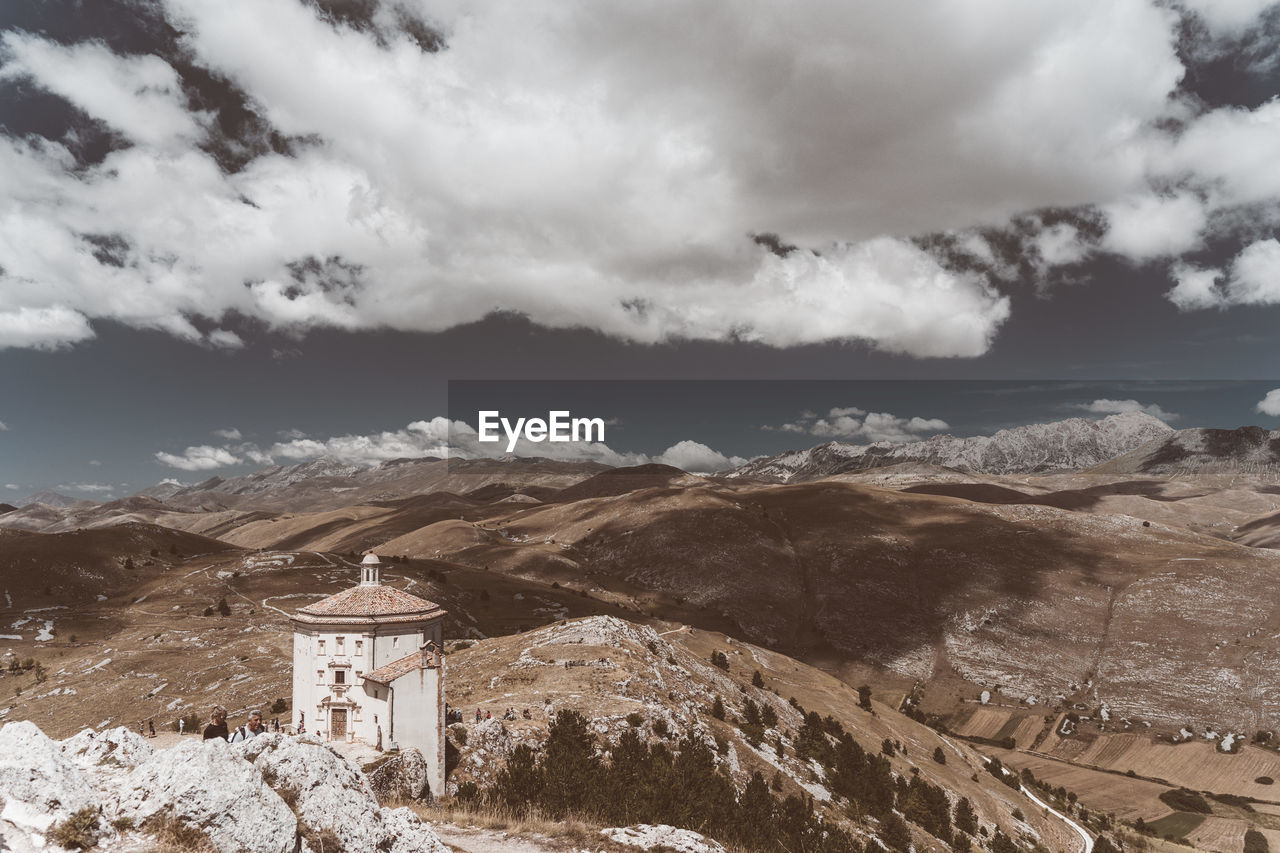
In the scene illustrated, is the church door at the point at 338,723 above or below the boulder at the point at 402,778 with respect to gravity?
below

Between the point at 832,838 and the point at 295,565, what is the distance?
118341 millimetres

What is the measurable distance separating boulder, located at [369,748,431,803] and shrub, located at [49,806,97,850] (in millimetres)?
20963

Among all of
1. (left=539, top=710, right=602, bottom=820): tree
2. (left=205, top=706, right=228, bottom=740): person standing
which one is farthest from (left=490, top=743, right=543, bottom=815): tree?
(left=205, top=706, right=228, bottom=740): person standing

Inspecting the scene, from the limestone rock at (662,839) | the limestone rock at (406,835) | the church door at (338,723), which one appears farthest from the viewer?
the church door at (338,723)

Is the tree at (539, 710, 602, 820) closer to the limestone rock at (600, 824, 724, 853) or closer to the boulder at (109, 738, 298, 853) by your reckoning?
the limestone rock at (600, 824, 724, 853)

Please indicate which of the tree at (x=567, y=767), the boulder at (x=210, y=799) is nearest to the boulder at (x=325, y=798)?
the boulder at (x=210, y=799)

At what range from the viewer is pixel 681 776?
38.6 metres

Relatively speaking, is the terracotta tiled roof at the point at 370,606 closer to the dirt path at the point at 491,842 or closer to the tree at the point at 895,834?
the dirt path at the point at 491,842

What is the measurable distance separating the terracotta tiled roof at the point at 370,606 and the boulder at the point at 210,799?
34.3m

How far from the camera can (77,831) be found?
37.2 feet

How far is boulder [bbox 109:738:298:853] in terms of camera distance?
12594mm

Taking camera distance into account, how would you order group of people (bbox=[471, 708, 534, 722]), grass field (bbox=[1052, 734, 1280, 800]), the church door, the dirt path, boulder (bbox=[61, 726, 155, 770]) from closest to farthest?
boulder (bbox=[61, 726, 155, 770])
the dirt path
the church door
group of people (bbox=[471, 708, 534, 722])
grass field (bbox=[1052, 734, 1280, 800])

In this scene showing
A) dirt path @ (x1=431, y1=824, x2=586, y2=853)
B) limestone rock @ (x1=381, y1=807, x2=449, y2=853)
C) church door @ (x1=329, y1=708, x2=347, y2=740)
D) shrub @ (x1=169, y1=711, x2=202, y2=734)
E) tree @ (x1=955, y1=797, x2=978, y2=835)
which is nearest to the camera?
limestone rock @ (x1=381, y1=807, x2=449, y2=853)

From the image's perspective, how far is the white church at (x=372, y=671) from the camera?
35156mm
